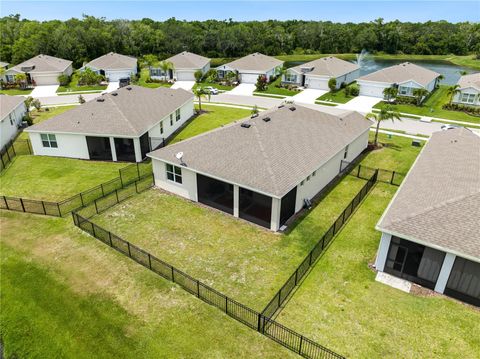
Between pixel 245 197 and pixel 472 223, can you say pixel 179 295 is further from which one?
pixel 472 223

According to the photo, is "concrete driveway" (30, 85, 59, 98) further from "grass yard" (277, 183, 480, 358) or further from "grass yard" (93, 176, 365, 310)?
"grass yard" (277, 183, 480, 358)

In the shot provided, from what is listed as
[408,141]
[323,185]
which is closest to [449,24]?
[408,141]

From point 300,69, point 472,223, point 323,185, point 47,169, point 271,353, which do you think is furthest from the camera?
point 300,69

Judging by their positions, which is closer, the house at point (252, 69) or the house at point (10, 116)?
the house at point (10, 116)

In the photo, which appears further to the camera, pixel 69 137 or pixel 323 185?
pixel 69 137

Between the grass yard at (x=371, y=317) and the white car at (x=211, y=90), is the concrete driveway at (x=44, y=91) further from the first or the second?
the grass yard at (x=371, y=317)

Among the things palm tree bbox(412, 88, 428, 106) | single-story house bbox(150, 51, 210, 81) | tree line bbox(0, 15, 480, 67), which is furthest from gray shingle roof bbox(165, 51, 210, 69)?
palm tree bbox(412, 88, 428, 106)

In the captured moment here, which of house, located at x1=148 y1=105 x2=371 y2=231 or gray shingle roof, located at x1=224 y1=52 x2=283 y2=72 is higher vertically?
gray shingle roof, located at x1=224 y1=52 x2=283 y2=72

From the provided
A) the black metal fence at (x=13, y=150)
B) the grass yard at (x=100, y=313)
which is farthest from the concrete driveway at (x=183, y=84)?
the grass yard at (x=100, y=313)
